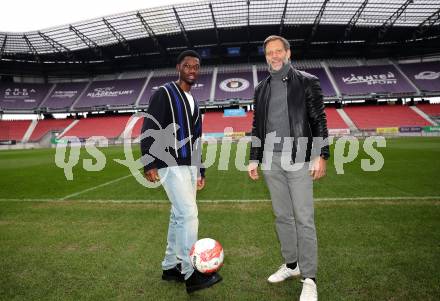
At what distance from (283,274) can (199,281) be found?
0.89 m

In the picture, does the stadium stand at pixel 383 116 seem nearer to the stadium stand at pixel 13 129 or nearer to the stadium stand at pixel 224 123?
the stadium stand at pixel 224 123

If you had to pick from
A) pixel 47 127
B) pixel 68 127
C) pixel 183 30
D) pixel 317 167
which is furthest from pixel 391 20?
pixel 47 127

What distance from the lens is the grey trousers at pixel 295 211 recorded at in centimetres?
300

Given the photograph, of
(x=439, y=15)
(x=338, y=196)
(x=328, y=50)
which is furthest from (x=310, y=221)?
(x=328, y=50)

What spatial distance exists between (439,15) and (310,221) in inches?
1773

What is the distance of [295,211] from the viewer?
10.1 ft

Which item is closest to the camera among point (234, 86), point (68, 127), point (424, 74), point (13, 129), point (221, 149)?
point (221, 149)

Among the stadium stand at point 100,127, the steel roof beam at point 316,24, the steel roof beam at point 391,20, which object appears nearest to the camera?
the steel roof beam at point 391,20

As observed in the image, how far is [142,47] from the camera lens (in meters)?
47.9

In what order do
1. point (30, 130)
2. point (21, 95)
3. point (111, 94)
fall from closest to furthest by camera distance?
point (30, 130) → point (111, 94) → point (21, 95)

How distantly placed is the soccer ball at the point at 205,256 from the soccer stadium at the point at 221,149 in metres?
0.24

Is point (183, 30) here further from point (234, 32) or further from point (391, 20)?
point (391, 20)

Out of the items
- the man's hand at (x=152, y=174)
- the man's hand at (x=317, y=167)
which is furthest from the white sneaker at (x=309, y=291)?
the man's hand at (x=152, y=174)

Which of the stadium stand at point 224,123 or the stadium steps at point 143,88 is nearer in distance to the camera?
the stadium stand at point 224,123
